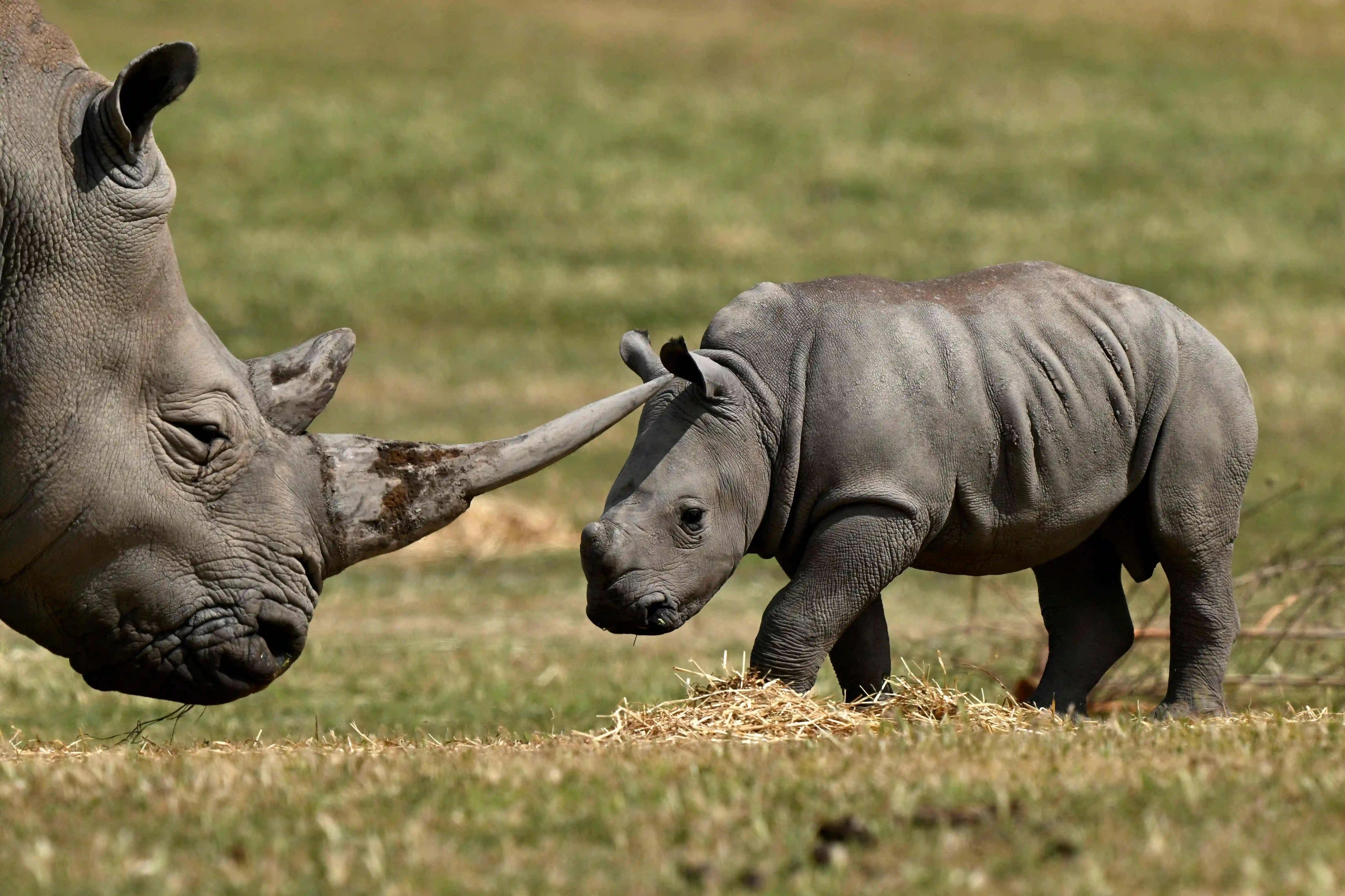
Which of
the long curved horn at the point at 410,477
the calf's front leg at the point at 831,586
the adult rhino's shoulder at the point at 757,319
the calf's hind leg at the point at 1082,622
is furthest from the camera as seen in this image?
the calf's hind leg at the point at 1082,622

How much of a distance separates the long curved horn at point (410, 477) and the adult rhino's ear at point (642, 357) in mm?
728

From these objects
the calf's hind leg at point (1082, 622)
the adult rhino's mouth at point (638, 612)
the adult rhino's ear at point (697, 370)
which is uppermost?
the adult rhino's ear at point (697, 370)

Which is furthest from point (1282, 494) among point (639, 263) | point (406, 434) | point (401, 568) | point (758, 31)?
point (758, 31)

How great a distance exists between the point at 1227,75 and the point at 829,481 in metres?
30.5

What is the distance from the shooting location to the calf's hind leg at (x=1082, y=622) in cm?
758

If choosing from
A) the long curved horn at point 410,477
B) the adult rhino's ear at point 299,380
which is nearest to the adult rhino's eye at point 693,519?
the long curved horn at point 410,477

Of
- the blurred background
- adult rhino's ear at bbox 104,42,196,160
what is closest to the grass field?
the blurred background

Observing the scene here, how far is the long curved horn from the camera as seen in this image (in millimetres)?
6340

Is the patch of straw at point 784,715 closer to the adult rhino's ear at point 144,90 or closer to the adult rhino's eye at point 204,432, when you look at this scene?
the adult rhino's eye at point 204,432

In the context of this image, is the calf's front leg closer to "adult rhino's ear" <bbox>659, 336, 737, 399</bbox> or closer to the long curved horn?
"adult rhino's ear" <bbox>659, 336, 737, 399</bbox>

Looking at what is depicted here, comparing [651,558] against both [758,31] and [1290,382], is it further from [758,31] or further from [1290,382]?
[758,31]

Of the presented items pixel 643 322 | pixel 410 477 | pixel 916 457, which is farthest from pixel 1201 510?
pixel 643 322

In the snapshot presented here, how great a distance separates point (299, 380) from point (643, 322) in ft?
59.4

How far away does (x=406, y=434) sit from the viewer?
19.1 m
